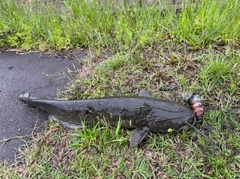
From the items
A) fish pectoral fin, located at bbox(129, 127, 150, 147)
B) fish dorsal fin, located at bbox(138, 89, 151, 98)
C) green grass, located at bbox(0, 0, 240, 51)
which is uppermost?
green grass, located at bbox(0, 0, 240, 51)

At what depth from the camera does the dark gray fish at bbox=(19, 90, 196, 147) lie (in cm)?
241

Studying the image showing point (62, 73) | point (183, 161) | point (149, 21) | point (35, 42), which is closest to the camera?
point (183, 161)

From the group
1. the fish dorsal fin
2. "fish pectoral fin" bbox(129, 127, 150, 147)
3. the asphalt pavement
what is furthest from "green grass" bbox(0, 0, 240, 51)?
"fish pectoral fin" bbox(129, 127, 150, 147)

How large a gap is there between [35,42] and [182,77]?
233cm

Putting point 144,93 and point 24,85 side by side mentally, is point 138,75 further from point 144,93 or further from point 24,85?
point 24,85

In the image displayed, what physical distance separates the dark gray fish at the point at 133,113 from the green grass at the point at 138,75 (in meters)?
0.11

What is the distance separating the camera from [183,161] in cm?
234

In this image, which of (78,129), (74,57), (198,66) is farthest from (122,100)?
(74,57)

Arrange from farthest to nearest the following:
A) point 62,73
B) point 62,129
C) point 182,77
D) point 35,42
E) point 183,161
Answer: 1. point 35,42
2. point 62,73
3. point 182,77
4. point 62,129
5. point 183,161

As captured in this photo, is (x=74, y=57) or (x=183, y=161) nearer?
(x=183, y=161)

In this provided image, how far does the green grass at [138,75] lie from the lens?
2.37 meters

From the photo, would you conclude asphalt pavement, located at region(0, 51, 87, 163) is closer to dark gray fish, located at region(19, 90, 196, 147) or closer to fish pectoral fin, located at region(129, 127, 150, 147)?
dark gray fish, located at region(19, 90, 196, 147)

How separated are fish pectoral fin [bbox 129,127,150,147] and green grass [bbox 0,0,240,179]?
0.08 metres

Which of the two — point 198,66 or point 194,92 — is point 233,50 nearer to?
point 198,66
